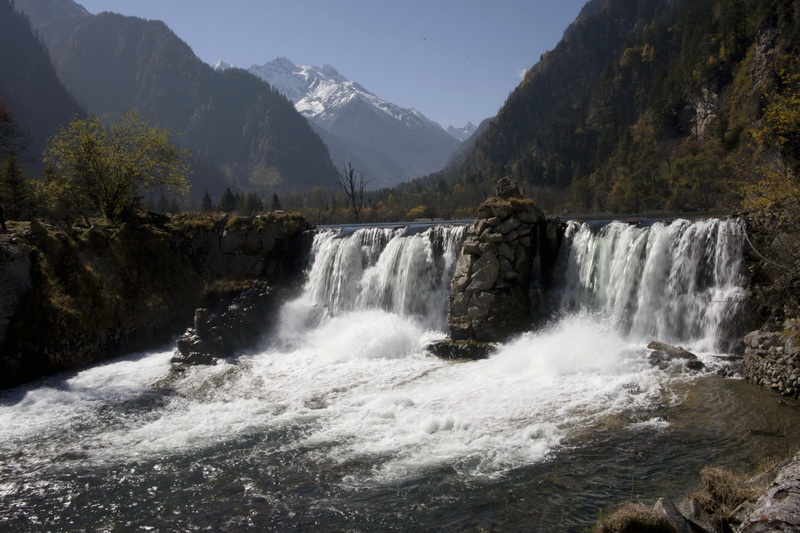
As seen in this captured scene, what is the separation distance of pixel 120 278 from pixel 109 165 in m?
8.96

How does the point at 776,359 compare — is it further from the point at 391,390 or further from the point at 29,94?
the point at 29,94

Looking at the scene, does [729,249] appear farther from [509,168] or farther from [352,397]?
[509,168]

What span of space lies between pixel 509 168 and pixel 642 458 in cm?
16008

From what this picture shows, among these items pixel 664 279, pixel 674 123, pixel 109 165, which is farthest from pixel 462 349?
pixel 674 123

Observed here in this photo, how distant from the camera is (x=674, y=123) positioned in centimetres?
9419

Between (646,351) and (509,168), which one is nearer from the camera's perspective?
(646,351)

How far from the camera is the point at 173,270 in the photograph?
26.7 m

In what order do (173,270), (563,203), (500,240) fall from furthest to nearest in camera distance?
(563,203)
(173,270)
(500,240)

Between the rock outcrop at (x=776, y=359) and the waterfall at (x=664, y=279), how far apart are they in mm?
2470

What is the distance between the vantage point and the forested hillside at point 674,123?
2168 inches

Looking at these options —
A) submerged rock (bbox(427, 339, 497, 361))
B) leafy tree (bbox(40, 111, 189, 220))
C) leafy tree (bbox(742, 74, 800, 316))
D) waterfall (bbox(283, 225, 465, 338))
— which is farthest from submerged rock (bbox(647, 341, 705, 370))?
leafy tree (bbox(40, 111, 189, 220))

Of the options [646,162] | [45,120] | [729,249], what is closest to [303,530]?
[729,249]

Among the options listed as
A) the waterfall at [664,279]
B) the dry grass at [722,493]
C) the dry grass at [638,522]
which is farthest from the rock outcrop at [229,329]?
the dry grass at [722,493]

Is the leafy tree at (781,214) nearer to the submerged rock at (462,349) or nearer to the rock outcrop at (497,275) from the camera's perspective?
the rock outcrop at (497,275)
